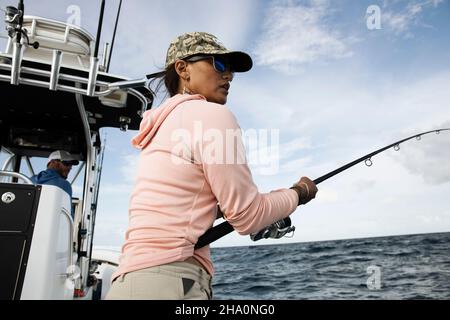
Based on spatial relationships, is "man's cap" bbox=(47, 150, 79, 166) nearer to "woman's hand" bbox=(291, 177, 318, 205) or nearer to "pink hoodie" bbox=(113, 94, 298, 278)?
"pink hoodie" bbox=(113, 94, 298, 278)

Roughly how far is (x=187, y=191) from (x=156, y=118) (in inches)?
14.0

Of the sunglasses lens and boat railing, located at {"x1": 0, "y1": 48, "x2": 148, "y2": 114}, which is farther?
boat railing, located at {"x1": 0, "y1": 48, "x2": 148, "y2": 114}

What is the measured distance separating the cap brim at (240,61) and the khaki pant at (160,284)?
3.09ft

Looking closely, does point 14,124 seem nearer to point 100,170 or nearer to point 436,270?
point 100,170

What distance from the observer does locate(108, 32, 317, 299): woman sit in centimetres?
109

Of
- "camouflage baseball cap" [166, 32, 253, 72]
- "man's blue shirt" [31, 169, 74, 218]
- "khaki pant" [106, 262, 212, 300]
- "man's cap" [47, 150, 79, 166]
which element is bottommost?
"khaki pant" [106, 262, 212, 300]

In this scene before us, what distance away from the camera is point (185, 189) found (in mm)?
1159

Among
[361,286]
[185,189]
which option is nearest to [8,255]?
[185,189]

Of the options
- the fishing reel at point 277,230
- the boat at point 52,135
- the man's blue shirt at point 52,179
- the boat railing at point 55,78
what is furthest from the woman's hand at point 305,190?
Answer: the man's blue shirt at point 52,179

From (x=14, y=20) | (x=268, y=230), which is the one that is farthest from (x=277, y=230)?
(x=14, y=20)

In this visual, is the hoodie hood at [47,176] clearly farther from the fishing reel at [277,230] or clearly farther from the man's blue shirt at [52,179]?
the fishing reel at [277,230]

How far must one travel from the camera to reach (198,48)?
144 centimetres

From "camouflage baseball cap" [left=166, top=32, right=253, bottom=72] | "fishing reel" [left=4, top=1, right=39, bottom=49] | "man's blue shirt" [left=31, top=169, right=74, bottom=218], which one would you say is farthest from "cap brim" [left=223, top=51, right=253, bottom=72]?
"man's blue shirt" [left=31, top=169, right=74, bottom=218]

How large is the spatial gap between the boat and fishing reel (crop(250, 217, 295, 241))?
4.65 ft
